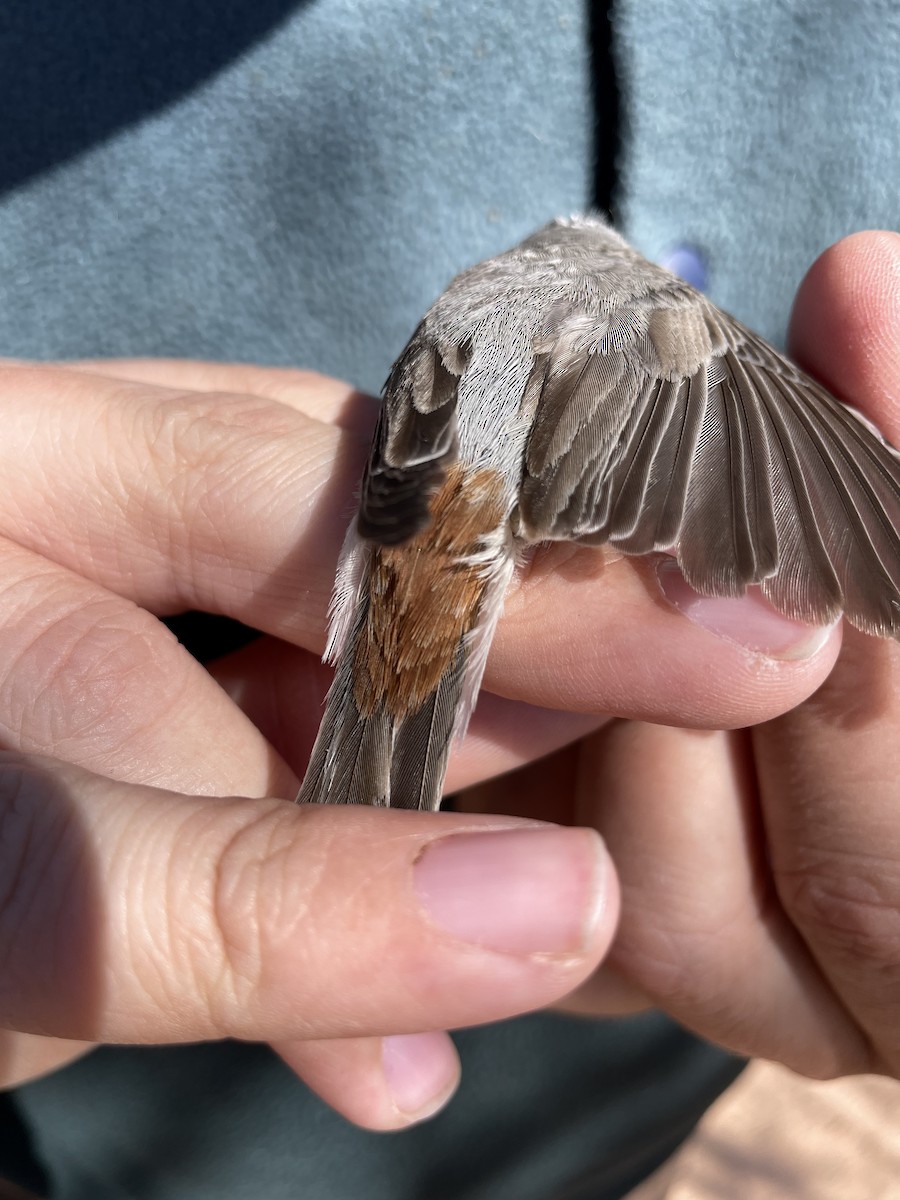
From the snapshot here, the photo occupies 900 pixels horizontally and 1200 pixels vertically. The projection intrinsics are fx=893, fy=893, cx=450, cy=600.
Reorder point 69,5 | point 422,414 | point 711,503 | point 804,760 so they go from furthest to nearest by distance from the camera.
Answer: point 69,5 → point 804,760 → point 422,414 → point 711,503

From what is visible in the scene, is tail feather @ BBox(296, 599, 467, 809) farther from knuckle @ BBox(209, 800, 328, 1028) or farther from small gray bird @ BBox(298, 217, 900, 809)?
knuckle @ BBox(209, 800, 328, 1028)

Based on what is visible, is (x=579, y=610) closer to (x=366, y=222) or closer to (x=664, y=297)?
(x=664, y=297)

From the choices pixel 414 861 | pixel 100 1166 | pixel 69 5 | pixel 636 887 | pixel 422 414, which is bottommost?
pixel 100 1166

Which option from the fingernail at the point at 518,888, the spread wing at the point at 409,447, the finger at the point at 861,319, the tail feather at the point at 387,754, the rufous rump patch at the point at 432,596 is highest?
the finger at the point at 861,319

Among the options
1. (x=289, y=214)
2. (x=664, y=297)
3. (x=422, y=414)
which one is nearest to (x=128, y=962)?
(x=422, y=414)

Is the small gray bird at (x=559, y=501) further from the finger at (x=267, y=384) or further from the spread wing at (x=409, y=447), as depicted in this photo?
the finger at (x=267, y=384)

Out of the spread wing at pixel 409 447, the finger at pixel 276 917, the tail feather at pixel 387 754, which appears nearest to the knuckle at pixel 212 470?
the spread wing at pixel 409 447

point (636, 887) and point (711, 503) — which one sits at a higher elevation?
point (711, 503)
